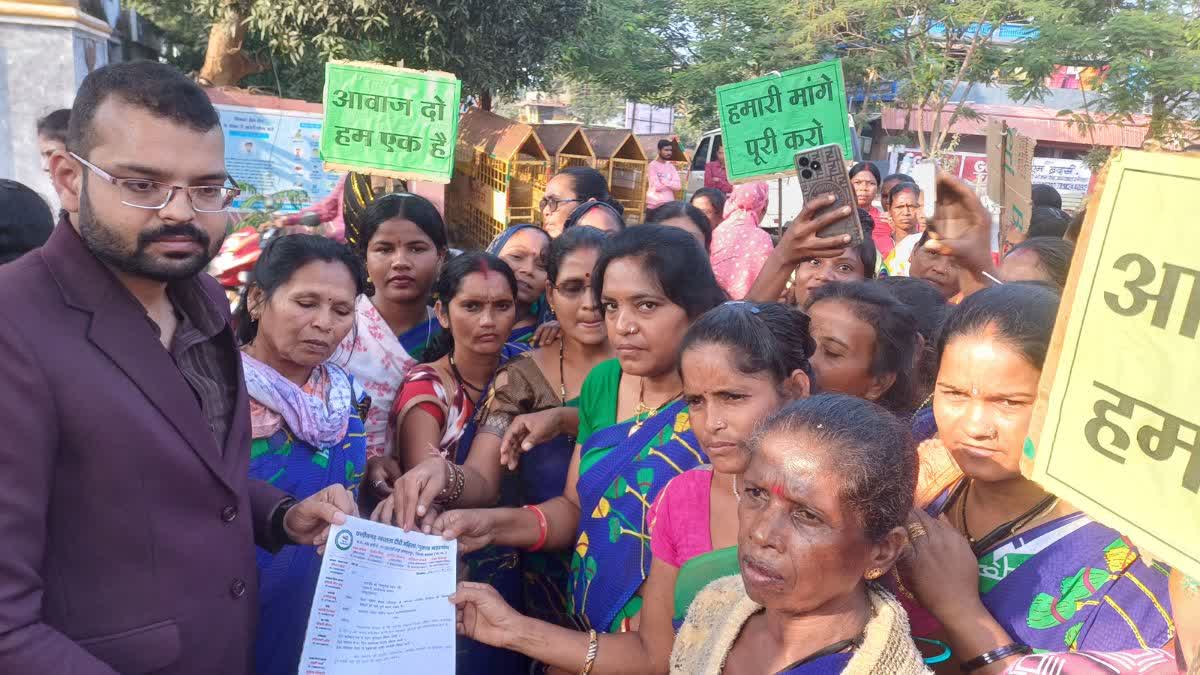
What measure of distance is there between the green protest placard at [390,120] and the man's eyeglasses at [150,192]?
2755 millimetres

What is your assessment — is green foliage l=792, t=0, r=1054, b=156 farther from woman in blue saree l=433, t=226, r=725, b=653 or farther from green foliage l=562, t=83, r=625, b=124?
green foliage l=562, t=83, r=625, b=124

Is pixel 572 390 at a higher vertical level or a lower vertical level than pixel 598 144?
lower

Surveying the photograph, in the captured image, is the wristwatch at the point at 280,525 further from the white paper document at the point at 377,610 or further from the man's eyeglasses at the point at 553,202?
the man's eyeglasses at the point at 553,202

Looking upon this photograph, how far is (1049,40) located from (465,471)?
19471 mm

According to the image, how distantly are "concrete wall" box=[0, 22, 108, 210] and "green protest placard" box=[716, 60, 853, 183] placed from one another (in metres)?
5.85

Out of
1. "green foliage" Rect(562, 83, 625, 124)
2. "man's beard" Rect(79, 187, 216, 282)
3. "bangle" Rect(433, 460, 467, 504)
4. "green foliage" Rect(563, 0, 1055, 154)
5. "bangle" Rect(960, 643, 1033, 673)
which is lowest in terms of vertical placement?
"bangle" Rect(433, 460, 467, 504)

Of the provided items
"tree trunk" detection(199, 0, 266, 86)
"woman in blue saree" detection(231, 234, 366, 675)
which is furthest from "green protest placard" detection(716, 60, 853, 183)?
"tree trunk" detection(199, 0, 266, 86)

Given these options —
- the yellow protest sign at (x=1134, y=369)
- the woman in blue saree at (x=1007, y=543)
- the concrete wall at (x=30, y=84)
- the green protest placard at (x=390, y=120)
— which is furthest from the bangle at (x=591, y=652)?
the concrete wall at (x=30, y=84)

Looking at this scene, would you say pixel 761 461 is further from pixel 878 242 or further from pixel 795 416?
pixel 878 242

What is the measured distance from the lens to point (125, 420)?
1534mm

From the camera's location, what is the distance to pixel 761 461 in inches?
63.2

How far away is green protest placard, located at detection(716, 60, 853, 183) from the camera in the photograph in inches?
179

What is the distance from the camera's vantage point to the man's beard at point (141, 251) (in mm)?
1634

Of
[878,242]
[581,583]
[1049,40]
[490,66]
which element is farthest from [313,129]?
[1049,40]
